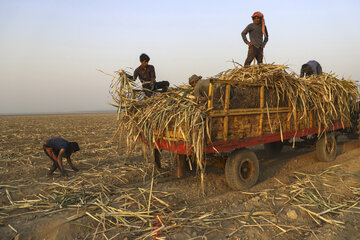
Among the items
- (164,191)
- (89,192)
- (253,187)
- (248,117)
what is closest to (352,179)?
(253,187)

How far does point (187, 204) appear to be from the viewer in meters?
3.59

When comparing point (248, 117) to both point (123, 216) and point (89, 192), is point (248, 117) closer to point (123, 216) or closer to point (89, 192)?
point (123, 216)

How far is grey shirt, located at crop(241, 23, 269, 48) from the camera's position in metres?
6.09

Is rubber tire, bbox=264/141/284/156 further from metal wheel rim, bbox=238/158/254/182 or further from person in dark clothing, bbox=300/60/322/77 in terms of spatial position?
metal wheel rim, bbox=238/158/254/182

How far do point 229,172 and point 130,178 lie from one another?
2144 mm

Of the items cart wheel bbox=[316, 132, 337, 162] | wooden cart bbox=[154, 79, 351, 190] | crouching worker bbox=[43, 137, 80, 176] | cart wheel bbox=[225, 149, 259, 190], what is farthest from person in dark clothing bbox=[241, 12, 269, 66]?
crouching worker bbox=[43, 137, 80, 176]

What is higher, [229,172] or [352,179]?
[229,172]

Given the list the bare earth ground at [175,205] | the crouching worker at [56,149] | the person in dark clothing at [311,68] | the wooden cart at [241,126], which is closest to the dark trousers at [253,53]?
the person in dark clothing at [311,68]

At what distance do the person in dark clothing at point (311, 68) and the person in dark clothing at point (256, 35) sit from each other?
67.6 inches

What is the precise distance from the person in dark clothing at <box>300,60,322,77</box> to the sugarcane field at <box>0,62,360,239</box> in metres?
1.12

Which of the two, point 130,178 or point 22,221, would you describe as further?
point 130,178

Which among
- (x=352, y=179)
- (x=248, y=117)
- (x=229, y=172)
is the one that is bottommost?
(x=352, y=179)

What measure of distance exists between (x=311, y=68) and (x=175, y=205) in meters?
5.96

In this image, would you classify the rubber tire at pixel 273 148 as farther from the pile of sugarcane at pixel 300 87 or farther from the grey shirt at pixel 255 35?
the grey shirt at pixel 255 35
